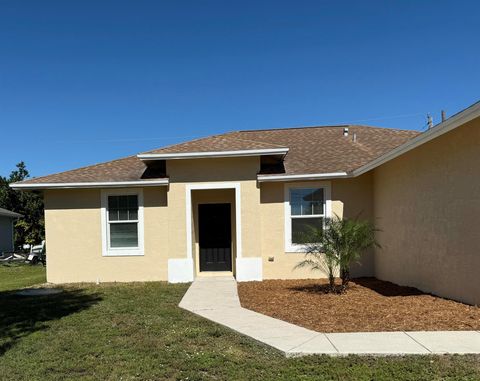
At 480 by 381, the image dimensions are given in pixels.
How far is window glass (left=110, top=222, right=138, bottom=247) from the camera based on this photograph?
12242 millimetres

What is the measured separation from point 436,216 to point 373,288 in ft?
8.67

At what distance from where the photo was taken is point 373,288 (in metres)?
9.94

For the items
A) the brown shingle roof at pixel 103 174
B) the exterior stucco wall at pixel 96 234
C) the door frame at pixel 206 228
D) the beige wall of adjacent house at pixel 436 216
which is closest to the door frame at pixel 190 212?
the exterior stucco wall at pixel 96 234

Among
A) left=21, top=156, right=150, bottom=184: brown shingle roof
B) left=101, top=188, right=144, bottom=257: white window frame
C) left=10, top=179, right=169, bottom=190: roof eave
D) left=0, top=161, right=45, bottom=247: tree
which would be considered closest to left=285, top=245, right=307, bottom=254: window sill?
left=10, top=179, right=169, bottom=190: roof eave

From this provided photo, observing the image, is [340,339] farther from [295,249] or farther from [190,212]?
[190,212]

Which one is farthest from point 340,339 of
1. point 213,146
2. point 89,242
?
point 89,242

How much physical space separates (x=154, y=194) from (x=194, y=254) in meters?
2.27

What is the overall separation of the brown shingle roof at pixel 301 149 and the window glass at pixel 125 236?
4.83 ft

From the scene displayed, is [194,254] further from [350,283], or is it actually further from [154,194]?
[350,283]

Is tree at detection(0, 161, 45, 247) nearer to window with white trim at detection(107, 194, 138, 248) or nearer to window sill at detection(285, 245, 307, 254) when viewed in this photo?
window with white trim at detection(107, 194, 138, 248)

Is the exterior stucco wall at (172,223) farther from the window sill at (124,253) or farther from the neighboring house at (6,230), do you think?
the neighboring house at (6,230)

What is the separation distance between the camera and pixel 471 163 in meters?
7.08

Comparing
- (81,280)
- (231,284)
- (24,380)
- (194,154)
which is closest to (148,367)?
(24,380)

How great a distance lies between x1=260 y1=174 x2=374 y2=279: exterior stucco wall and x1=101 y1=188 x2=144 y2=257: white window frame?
12.2 feet
